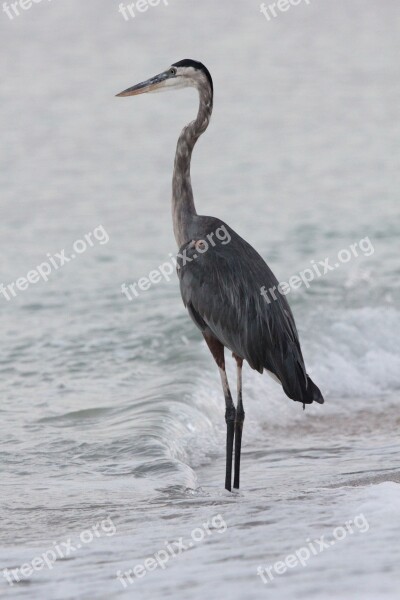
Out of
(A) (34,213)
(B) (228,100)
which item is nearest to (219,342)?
(A) (34,213)

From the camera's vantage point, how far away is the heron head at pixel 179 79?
7.61 metres

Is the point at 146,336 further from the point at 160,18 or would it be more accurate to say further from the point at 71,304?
the point at 160,18

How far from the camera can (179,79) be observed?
7.71 meters

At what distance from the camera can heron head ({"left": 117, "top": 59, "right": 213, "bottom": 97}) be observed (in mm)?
7609

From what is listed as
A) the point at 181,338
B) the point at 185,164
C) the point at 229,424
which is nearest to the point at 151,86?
the point at 185,164

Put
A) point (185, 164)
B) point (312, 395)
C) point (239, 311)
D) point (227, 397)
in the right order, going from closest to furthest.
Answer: point (312, 395), point (239, 311), point (227, 397), point (185, 164)

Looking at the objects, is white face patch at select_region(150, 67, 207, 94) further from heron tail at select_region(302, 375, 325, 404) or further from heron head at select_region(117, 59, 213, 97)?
heron tail at select_region(302, 375, 325, 404)

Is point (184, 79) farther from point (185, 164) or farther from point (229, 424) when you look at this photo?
point (229, 424)

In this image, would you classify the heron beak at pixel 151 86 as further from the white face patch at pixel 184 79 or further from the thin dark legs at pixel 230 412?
the thin dark legs at pixel 230 412

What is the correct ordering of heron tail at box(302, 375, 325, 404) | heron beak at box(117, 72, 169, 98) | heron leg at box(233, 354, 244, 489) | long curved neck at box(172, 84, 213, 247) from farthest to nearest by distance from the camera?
heron beak at box(117, 72, 169, 98)
long curved neck at box(172, 84, 213, 247)
heron leg at box(233, 354, 244, 489)
heron tail at box(302, 375, 325, 404)

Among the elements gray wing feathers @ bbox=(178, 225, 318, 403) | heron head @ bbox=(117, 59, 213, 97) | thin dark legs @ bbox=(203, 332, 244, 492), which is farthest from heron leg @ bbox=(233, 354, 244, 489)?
heron head @ bbox=(117, 59, 213, 97)

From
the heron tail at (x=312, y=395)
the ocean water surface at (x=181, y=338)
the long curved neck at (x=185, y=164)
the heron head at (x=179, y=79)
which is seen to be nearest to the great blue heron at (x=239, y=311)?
the heron tail at (x=312, y=395)

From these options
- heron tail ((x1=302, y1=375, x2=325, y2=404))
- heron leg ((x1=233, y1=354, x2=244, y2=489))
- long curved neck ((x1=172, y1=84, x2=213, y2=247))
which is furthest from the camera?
long curved neck ((x1=172, y1=84, x2=213, y2=247))

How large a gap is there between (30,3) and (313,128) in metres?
11.1
